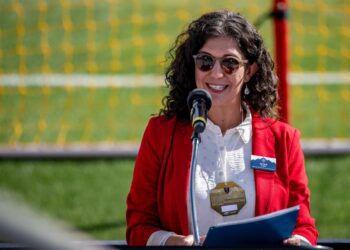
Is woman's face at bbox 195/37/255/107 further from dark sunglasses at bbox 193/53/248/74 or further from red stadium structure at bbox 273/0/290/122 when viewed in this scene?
red stadium structure at bbox 273/0/290/122

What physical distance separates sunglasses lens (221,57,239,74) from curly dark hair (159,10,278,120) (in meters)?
0.08

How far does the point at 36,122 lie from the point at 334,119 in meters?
2.85

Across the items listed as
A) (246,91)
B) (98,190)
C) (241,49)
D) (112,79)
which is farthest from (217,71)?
(112,79)

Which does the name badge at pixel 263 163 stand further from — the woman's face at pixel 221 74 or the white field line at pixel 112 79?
the white field line at pixel 112 79

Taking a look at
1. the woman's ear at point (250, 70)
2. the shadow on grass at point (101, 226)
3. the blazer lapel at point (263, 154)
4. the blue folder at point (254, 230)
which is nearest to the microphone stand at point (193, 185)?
the blue folder at point (254, 230)

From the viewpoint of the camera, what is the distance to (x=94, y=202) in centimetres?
626

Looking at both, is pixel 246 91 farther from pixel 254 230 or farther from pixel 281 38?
pixel 281 38

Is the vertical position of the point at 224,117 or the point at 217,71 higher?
the point at 217,71

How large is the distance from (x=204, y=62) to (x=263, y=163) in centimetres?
43

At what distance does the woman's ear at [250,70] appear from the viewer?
333cm

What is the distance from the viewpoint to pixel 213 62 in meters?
3.14

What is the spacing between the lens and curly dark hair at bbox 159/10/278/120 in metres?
3.21

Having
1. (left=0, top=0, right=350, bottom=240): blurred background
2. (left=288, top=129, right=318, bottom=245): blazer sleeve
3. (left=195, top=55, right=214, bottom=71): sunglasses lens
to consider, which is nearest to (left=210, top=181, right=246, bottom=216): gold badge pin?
(left=288, top=129, right=318, bottom=245): blazer sleeve

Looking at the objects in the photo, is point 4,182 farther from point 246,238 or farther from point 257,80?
point 246,238
